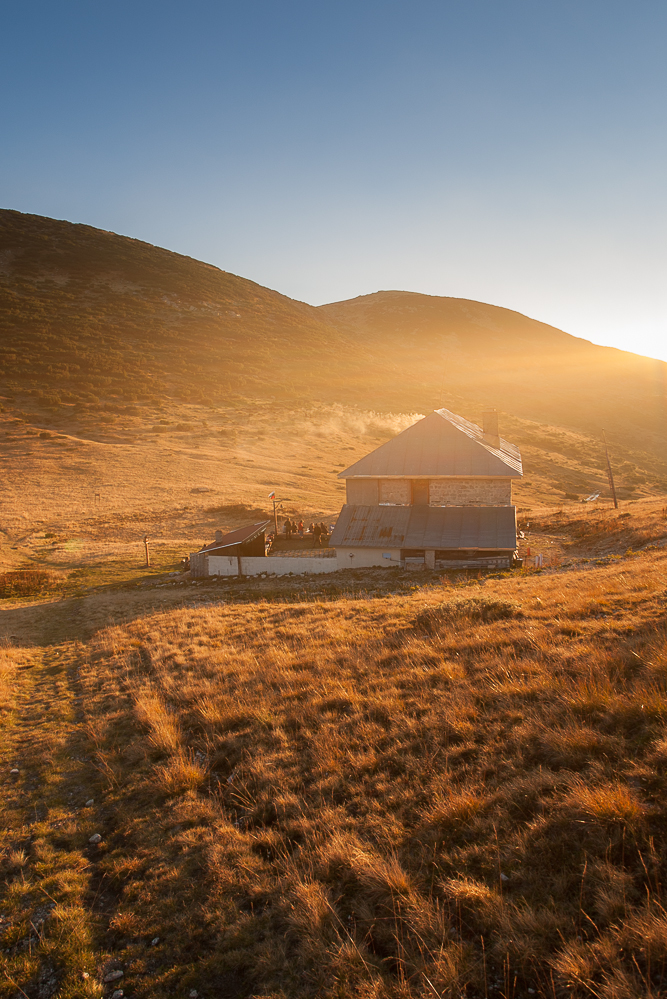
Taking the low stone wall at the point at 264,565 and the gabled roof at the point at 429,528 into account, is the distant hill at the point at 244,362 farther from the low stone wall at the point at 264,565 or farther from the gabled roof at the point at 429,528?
the low stone wall at the point at 264,565

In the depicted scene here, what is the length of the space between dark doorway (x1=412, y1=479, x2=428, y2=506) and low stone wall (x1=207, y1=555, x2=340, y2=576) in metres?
6.35

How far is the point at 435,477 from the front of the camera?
94.0 ft

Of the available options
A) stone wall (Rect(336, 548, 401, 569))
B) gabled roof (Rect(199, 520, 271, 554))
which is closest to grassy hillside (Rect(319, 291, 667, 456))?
stone wall (Rect(336, 548, 401, 569))

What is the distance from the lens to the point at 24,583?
24.7 metres

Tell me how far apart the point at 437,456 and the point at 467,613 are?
61.8ft

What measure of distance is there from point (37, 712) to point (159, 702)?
297 cm

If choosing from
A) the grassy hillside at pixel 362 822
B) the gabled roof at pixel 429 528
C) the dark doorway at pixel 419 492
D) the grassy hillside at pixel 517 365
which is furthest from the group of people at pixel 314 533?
the grassy hillside at pixel 517 365

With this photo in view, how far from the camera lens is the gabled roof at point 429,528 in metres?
26.2

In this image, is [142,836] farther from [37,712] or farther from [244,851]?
[37,712]

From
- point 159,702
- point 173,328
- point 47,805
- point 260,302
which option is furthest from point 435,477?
point 260,302

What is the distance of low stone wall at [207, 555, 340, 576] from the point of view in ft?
87.4

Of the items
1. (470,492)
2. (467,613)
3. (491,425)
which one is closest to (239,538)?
(470,492)

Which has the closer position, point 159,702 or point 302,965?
point 302,965

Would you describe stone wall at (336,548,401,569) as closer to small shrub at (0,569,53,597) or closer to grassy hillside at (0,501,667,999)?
small shrub at (0,569,53,597)
